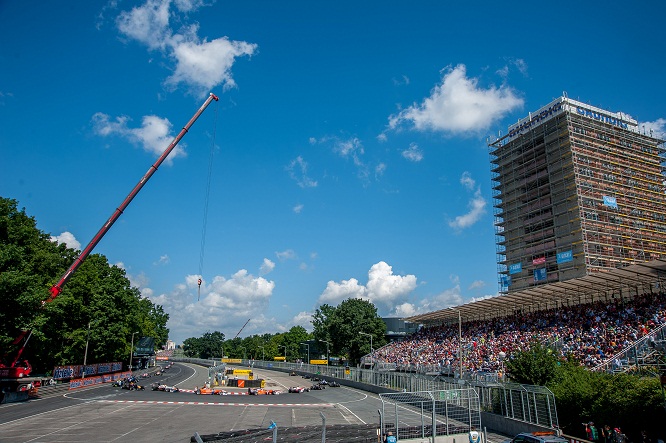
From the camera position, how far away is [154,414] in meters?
35.4

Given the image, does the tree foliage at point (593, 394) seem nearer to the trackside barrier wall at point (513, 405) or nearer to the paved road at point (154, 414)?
the trackside barrier wall at point (513, 405)

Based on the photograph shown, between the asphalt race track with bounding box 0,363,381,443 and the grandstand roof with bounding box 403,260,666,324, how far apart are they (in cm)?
1847

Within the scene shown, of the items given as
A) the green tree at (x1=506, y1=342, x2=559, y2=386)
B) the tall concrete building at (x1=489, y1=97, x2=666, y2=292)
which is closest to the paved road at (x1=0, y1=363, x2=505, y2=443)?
the green tree at (x1=506, y1=342, x2=559, y2=386)

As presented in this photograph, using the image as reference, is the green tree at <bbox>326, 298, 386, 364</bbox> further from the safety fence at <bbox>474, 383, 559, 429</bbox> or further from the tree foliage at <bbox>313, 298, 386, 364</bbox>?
the safety fence at <bbox>474, 383, 559, 429</bbox>

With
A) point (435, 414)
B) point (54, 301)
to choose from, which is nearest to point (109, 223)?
point (54, 301)

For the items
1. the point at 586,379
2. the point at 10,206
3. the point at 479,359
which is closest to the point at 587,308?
the point at 479,359

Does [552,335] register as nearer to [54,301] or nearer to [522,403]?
[522,403]

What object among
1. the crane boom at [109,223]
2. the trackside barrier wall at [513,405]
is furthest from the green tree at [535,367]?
the crane boom at [109,223]

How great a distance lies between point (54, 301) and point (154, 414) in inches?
813

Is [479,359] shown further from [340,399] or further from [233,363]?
[233,363]

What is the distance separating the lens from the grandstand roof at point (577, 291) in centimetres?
4147

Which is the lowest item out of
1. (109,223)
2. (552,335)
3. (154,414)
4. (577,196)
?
(154,414)

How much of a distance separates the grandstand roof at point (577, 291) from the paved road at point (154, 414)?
58.8ft

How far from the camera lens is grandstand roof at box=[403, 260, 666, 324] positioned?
136 feet
